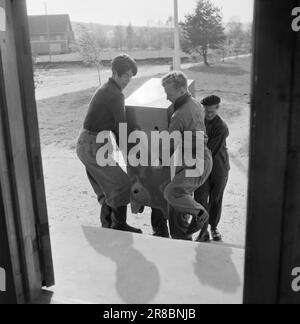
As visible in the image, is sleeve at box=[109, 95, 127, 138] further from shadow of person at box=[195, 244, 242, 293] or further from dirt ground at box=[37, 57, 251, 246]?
shadow of person at box=[195, 244, 242, 293]

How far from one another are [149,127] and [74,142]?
885cm

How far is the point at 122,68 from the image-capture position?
419 centimetres

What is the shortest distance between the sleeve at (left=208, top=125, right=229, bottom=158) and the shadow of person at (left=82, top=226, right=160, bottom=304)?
1397mm

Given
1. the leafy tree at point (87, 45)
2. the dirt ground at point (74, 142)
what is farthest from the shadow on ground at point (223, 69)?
the leafy tree at point (87, 45)

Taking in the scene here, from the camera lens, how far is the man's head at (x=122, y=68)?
4164mm

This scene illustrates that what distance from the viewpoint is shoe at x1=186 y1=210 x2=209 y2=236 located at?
443cm

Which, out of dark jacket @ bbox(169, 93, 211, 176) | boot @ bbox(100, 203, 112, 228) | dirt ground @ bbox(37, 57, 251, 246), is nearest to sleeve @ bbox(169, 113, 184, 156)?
dark jacket @ bbox(169, 93, 211, 176)

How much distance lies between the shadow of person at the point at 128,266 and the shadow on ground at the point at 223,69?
2499 centimetres

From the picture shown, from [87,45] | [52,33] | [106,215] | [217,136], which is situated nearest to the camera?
[217,136]

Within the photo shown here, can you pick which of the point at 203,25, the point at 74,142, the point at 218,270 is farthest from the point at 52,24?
the point at 218,270

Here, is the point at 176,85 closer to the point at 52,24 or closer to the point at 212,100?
the point at 212,100

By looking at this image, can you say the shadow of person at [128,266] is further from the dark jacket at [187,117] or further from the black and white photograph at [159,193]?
the dark jacket at [187,117]

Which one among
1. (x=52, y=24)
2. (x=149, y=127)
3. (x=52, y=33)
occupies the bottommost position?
(x=149, y=127)
